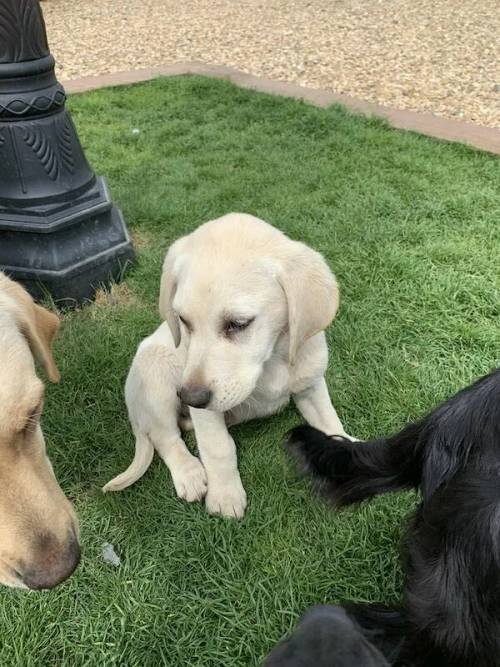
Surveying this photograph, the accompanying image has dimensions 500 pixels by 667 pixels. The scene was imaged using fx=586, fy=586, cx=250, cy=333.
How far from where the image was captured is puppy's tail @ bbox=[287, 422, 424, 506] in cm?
171

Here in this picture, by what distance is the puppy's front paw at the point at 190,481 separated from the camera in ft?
8.43

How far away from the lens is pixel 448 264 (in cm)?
404

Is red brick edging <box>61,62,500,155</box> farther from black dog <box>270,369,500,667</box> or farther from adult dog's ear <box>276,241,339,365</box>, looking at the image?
black dog <box>270,369,500,667</box>

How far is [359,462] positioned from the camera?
1793 millimetres

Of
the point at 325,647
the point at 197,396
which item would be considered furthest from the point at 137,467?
the point at 325,647

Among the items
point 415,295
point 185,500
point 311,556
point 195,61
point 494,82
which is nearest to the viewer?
point 311,556

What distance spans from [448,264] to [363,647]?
10.6ft

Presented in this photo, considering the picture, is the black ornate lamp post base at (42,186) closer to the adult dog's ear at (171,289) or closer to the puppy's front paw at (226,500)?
the adult dog's ear at (171,289)

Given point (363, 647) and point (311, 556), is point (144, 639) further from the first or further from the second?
point (363, 647)

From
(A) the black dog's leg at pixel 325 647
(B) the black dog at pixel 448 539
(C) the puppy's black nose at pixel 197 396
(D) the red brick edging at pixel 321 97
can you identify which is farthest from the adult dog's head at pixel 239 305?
(D) the red brick edging at pixel 321 97

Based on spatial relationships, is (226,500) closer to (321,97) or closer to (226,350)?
(226,350)

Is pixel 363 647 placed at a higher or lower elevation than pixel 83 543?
higher

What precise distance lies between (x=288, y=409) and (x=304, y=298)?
0.91m

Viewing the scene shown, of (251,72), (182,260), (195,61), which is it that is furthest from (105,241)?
(195,61)
